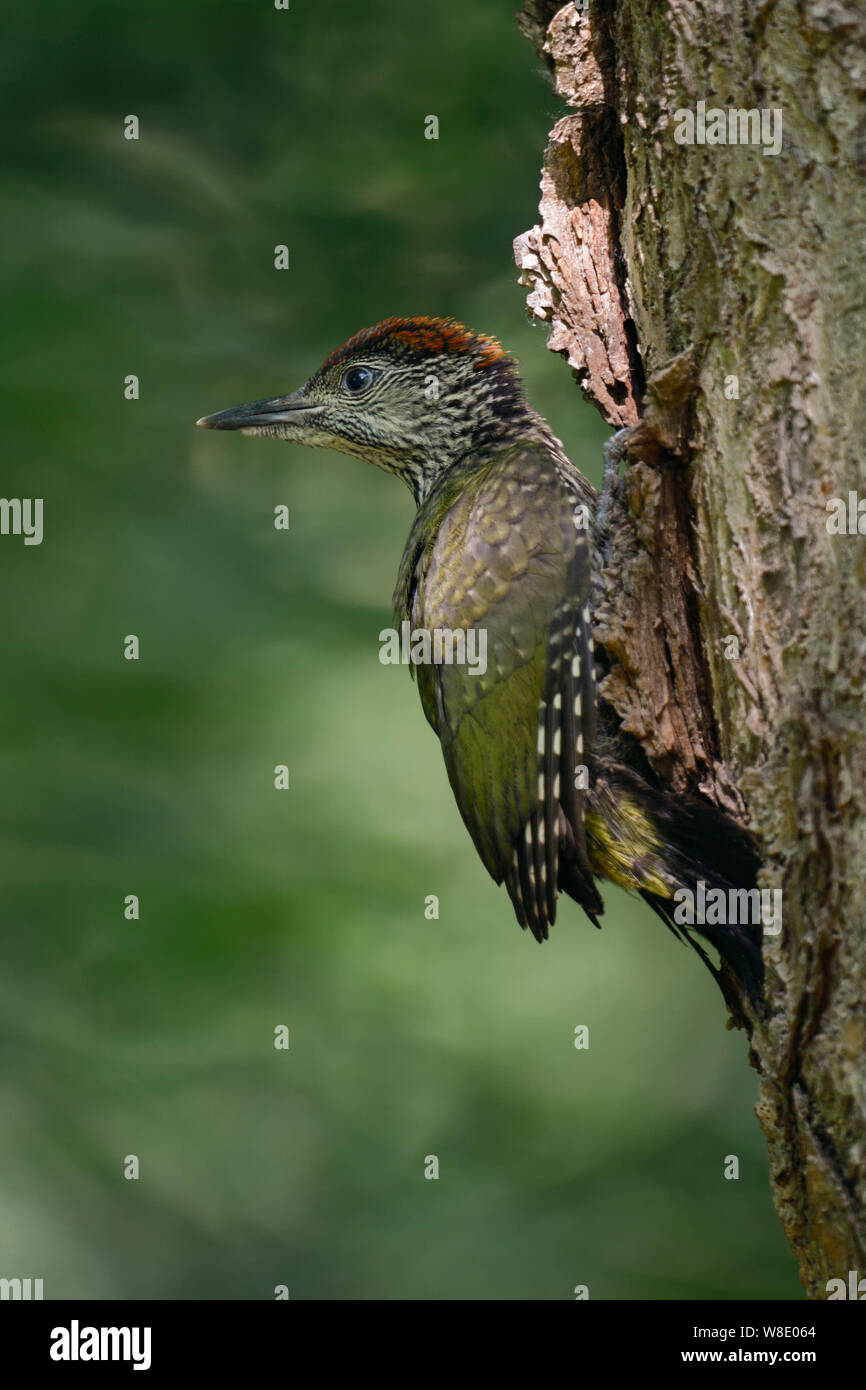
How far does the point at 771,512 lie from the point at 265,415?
1.98 m

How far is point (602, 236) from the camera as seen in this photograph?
2.91m

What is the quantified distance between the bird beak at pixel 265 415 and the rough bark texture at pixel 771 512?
1334mm

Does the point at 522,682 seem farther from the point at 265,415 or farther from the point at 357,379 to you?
the point at 265,415

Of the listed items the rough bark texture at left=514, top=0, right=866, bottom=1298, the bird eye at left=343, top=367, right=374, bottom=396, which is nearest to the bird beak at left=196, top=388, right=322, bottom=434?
the bird eye at left=343, top=367, right=374, bottom=396

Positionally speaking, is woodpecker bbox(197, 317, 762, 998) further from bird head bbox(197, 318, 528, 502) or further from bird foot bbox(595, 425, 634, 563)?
bird head bbox(197, 318, 528, 502)

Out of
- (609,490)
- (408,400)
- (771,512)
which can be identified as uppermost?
(408,400)

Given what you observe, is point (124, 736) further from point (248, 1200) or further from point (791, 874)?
point (791, 874)

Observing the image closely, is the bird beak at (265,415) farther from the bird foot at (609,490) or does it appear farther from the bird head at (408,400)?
the bird foot at (609,490)

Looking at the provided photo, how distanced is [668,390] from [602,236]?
752mm

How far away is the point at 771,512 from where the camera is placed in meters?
2.15

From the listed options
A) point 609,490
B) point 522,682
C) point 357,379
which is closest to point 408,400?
point 357,379

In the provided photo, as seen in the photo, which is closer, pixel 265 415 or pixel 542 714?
pixel 542 714

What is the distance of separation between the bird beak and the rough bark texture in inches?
52.5

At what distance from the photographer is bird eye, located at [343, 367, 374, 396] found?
366cm
